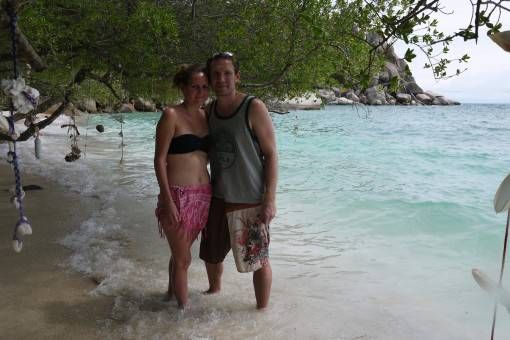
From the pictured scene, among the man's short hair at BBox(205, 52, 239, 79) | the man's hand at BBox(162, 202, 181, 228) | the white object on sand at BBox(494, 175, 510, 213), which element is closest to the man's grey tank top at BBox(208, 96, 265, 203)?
the man's short hair at BBox(205, 52, 239, 79)

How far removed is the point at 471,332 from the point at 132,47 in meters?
5.07

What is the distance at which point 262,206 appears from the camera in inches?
141

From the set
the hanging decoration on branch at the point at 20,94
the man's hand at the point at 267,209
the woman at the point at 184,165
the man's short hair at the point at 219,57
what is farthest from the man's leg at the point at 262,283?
the hanging decoration on branch at the point at 20,94

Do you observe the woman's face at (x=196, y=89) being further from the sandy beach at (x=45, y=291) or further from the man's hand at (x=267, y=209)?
the sandy beach at (x=45, y=291)

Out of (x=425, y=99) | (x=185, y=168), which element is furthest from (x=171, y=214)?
(x=425, y=99)

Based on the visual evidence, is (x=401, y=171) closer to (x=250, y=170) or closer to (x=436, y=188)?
(x=436, y=188)

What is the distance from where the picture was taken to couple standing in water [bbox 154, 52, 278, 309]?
3.49 meters

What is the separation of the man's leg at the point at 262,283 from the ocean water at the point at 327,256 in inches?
4.4

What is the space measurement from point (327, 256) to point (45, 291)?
364 cm

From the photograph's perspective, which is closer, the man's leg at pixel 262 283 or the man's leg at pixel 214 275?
the man's leg at pixel 262 283

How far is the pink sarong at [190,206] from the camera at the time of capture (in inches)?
142

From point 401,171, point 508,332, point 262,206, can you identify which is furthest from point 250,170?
point 401,171

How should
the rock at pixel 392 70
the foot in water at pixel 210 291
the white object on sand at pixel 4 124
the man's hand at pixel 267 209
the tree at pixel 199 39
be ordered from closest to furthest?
the white object on sand at pixel 4 124 < the rock at pixel 392 70 < the man's hand at pixel 267 209 < the foot in water at pixel 210 291 < the tree at pixel 199 39

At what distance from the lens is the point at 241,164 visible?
139 inches
